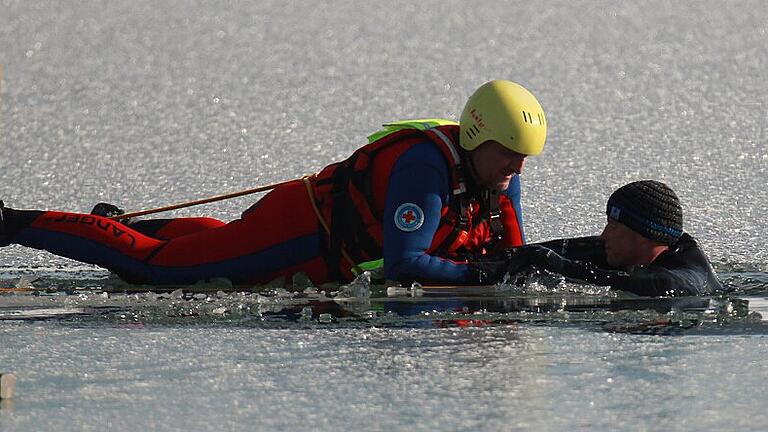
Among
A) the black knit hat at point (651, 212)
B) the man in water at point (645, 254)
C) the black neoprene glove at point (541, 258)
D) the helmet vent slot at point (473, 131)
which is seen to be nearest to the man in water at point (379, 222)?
the helmet vent slot at point (473, 131)

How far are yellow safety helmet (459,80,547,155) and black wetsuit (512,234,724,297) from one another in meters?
0.39

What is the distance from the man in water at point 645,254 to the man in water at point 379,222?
0.27m

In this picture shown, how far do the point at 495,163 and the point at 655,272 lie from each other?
0.70 meters

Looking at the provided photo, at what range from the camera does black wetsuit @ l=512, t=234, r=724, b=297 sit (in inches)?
215

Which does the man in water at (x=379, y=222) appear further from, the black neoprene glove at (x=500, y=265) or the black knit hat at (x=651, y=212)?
the black knit hat at (x=651, y=212)

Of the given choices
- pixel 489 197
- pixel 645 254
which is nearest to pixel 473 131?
pixel 489 197

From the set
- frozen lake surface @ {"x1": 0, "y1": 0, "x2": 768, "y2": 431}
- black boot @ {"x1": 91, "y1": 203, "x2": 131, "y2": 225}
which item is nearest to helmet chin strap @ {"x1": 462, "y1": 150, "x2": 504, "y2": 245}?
frozen lake surface @ {"x1": 0, "y1": 0, "x2": 768, "y2": 431}

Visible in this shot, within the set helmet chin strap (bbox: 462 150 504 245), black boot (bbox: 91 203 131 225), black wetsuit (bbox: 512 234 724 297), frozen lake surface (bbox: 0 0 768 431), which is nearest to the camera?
frozen lake surface (bbox: 0 0 768 431)

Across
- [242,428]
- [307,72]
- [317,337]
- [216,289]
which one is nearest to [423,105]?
[307,72]

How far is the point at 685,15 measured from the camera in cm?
1162

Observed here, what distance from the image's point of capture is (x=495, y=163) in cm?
562

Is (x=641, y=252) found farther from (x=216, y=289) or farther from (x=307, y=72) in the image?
(x=307, y=72)

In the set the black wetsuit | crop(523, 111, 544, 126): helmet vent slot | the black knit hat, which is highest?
crop(523, 111, 544, 126): helmet vent slot

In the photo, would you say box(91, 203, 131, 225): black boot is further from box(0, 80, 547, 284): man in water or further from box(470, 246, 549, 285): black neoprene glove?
box(470, 246, 549, 285): black neoprene glove
